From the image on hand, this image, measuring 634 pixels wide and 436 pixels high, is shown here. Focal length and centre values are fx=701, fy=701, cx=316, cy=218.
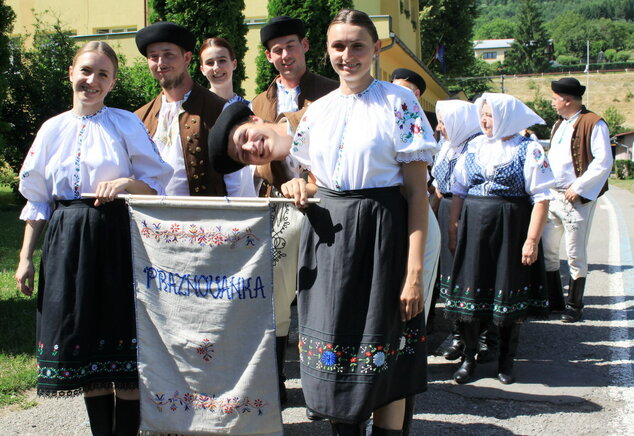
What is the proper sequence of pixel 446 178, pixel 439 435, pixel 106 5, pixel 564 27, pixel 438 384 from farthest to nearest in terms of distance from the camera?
pixel 564 27 → pixel 106 5 → pixel 446 178 → pixel 438 384 → pixel 439 435

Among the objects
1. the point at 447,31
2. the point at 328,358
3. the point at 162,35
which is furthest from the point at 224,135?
the point at 447,31

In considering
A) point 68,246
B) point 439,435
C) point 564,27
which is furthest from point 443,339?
point 564,27

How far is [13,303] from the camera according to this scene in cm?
701

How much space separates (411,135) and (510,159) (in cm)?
208

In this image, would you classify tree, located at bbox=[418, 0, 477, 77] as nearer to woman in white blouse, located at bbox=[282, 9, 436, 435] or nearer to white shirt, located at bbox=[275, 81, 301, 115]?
white shirt, located at bbox=[275, 81, 301, 115]

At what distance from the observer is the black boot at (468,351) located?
5.06 m

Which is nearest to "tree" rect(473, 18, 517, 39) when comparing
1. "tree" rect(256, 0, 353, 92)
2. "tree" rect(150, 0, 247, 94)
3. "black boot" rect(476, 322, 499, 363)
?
"tree" rect(256, 0, 353, 92)

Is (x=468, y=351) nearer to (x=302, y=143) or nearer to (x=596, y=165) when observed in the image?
(x=302, y=143)

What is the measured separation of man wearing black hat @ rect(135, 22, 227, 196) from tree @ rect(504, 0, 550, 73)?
12021cm

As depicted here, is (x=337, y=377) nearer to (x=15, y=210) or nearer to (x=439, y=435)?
(x=439, y=435)

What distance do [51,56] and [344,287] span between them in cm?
1469

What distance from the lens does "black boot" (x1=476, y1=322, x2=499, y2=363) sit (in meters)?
5.55

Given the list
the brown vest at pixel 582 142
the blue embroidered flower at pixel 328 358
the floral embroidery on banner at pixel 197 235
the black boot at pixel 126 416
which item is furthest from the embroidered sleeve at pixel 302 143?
the brown vest at pixel 582 142

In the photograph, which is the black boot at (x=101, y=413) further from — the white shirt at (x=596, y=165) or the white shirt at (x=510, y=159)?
the white shirt at (x=596, y=165)
